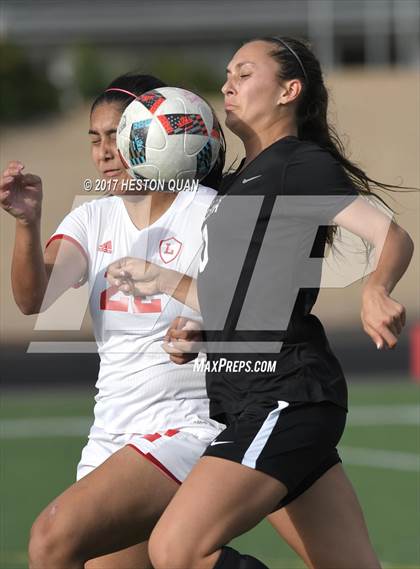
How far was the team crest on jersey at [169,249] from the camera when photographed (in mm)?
4188

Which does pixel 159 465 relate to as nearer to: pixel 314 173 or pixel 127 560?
pixel 127 560

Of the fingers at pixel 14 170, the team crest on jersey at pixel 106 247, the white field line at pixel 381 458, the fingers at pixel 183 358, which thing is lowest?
the white field line at pixel 381 458

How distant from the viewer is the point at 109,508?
3771 millimetres

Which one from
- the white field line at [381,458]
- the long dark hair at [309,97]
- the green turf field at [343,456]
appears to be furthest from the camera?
the white field line at [381,458]

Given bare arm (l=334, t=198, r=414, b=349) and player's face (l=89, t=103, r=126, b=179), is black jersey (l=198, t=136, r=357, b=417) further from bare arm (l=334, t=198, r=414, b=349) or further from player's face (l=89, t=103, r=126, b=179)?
player's face (l=89, t=103, r=126, b=179)

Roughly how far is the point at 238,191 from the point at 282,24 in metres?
34.9

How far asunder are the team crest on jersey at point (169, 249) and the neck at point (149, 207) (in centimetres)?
10

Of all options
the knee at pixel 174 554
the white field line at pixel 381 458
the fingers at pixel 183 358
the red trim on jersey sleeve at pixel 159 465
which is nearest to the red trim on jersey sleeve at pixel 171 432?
the red trim on jersey sleeve at pixel 159 465

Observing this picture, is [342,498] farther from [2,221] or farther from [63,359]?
[2,221]

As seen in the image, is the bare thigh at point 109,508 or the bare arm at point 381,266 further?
the bare thigh at point 109,508

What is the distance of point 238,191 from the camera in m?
3.89

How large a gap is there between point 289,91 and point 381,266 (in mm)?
866

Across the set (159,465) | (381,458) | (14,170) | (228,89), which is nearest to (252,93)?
(228,89)

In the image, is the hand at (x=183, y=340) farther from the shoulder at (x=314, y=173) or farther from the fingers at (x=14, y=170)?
the fingers at (x=14, y=170)
